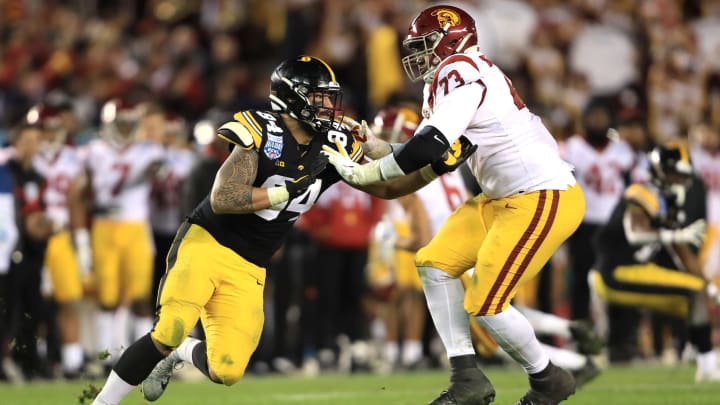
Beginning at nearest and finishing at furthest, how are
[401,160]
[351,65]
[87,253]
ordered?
[401,160] → [87,253] → [351,65]

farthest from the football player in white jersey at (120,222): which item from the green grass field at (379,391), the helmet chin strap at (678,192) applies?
the helmet chin strap at (678,192)

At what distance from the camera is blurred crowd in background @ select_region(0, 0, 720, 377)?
11.5m

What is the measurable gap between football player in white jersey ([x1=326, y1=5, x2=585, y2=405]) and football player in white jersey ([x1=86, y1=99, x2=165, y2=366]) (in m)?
4.62

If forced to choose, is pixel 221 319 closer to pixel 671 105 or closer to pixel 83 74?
pixel 83 74

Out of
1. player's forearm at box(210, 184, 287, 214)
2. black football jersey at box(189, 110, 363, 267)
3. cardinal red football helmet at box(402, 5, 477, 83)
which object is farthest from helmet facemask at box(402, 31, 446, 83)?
player's forearm at box(210, 184, 287, 214)

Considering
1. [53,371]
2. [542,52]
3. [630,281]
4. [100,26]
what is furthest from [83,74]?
[630,281]

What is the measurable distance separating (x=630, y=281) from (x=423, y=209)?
2052mm

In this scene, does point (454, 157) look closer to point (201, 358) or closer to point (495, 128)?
point (495, 128)

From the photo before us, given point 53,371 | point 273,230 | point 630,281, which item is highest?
point 273,230

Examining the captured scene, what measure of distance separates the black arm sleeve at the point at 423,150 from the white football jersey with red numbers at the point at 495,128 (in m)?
0.11

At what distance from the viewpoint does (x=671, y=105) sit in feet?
46.6

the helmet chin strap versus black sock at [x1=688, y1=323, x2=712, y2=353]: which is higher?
the helmet chin strap

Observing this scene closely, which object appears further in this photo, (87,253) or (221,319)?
(87,253)

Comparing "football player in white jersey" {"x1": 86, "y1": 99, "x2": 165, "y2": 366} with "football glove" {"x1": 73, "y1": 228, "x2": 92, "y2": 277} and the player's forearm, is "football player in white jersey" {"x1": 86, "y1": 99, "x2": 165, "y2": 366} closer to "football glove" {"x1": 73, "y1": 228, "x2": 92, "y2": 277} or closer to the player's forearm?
"football glove" {"x1": 73, "y1": 228, "x2": 92, "y2": 277}
